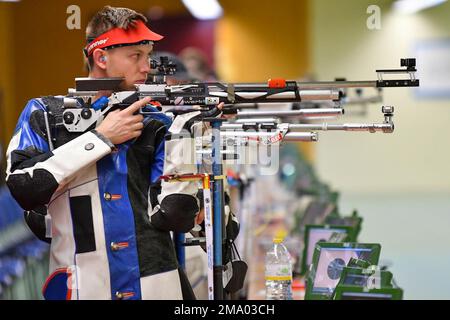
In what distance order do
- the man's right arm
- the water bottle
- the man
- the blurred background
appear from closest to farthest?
the man's right arm, the man, the water bottle, the blurred background

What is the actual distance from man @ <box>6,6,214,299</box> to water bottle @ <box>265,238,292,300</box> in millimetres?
474

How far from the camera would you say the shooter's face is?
9.12 feet

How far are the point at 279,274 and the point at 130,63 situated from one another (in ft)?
3.02

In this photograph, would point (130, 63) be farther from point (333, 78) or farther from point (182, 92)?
point (333, 78)

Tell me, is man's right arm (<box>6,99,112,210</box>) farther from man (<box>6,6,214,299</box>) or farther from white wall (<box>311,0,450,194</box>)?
white wall (<box>311,0,450,194</box>)

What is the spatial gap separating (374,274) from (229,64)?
14.3 meters

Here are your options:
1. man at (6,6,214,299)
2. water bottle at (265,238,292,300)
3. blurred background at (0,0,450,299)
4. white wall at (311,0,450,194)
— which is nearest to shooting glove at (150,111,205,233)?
man at (6,6,214,299)

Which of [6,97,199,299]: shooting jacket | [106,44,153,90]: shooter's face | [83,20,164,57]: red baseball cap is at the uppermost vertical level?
[83,20,164,57]: red baseball cap

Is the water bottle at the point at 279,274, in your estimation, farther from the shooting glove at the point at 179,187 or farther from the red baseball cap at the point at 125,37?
the red baseball cap at the point at 125,37

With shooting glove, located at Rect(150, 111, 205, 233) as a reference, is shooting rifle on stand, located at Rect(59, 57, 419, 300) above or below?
above

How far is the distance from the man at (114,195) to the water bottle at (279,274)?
47cm

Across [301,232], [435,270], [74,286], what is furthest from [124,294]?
[435,270]

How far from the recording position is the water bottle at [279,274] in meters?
3.15
